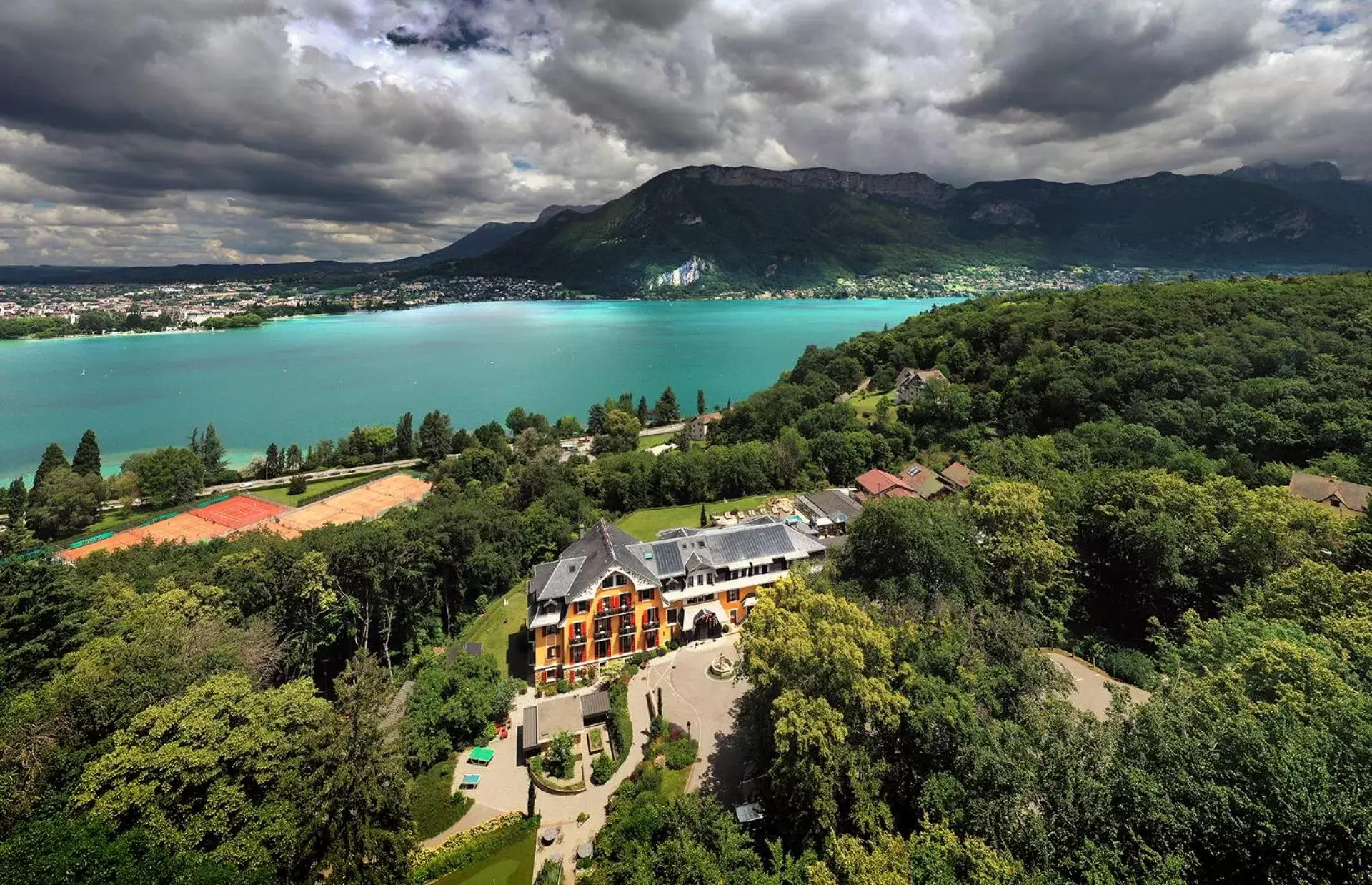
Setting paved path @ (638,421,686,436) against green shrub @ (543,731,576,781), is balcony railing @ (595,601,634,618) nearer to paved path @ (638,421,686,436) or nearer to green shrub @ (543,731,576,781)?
green shrub @ (543,731,576,781)

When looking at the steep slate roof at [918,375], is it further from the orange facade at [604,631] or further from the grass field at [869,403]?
the orange facade at [604,631]

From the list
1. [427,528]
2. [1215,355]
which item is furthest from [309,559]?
[1215,355]

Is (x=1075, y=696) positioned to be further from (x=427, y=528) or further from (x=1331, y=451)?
(x=427, y=528)

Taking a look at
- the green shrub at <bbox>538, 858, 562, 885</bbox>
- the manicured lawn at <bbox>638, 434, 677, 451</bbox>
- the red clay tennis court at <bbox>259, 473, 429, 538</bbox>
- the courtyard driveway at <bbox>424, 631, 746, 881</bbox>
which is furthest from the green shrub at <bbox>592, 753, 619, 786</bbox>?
the manicured lawn at <bbox>638, 434, 677, 451</bbox>

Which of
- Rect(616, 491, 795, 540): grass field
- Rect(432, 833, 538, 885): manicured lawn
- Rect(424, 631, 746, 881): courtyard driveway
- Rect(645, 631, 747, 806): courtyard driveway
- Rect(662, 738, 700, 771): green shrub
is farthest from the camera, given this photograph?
Rect(616, 491, 795, 540): grass field

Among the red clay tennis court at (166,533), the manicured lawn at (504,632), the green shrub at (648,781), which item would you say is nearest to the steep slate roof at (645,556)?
the manicured lawn at (504,632)

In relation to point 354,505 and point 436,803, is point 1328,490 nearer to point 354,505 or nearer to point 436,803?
point 436,803
